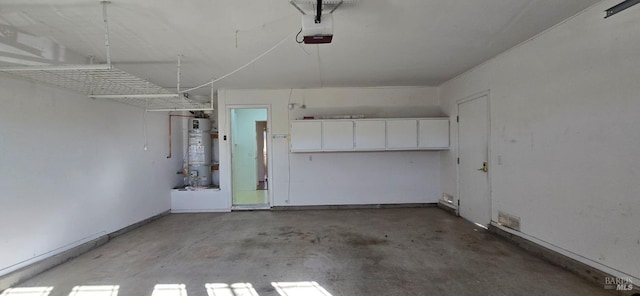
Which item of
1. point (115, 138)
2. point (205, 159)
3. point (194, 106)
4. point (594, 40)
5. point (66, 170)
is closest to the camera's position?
point (594, 40)

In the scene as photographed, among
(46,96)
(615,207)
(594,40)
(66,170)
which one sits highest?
(594,40)

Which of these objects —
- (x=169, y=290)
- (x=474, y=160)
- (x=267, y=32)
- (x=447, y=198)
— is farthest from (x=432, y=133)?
(x=169, y=290)

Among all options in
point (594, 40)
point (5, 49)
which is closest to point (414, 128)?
point (594, 40)

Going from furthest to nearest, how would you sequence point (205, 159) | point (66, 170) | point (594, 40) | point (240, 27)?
point (205, 159)
point (66, 170)
point (240, 27)
point (594, 40)

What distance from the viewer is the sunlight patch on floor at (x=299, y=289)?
2307 mm

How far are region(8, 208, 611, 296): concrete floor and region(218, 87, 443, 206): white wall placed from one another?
1.07 m

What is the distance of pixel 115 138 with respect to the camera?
3.91m

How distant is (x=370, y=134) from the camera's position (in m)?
4.93

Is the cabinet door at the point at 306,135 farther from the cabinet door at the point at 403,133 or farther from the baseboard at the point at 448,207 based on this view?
the baseboard at the point at 448,207

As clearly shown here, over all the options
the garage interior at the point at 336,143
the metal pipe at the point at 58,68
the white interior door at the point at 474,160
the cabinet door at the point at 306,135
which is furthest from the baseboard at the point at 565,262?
the metal pipe at the point at 58,68

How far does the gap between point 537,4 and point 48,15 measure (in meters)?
4.19

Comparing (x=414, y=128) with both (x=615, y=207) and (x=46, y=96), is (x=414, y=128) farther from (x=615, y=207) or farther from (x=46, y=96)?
(x=46, y=96)

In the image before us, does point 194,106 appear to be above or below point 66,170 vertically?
above

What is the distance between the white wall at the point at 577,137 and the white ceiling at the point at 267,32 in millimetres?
303
